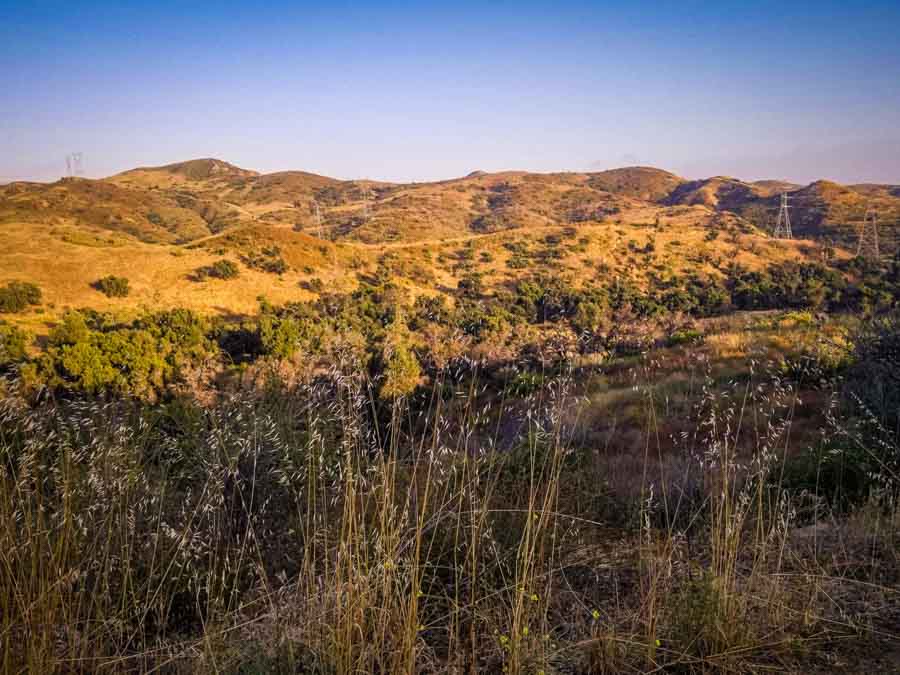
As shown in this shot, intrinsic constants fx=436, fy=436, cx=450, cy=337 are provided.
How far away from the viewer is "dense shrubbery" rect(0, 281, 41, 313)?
1812 cm

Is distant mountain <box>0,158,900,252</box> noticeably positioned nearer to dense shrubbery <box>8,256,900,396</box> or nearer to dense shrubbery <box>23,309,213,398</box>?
dense shrubbery <box>8,256,900,396</box>

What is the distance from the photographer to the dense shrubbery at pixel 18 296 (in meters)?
18.1

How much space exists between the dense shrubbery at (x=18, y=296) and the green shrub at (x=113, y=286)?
102 inches

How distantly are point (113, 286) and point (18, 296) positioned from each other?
3.98 m

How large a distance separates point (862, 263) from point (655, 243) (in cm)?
1531

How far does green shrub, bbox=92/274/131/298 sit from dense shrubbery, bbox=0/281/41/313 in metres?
2.59

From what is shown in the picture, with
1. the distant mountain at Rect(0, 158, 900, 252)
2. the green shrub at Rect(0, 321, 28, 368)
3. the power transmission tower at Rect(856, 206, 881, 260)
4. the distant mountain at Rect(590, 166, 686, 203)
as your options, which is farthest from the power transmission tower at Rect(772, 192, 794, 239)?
the green shrub at Rect(0, 321, 28, 368)

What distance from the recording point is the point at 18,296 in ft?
61.2

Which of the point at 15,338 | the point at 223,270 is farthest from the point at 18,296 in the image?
the point at 223,270

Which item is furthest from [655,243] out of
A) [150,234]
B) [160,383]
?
[150,234]

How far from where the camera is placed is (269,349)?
16.9 metres

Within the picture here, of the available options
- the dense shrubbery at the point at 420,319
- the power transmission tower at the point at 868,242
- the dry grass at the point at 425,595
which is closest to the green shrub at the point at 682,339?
the dense shrubbery at the point at 420,319

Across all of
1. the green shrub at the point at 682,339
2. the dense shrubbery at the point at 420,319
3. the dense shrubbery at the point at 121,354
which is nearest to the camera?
the dense shrubbery at the point at 121,354

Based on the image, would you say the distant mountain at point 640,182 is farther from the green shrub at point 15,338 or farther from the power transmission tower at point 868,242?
the green shrub at point 15,338
